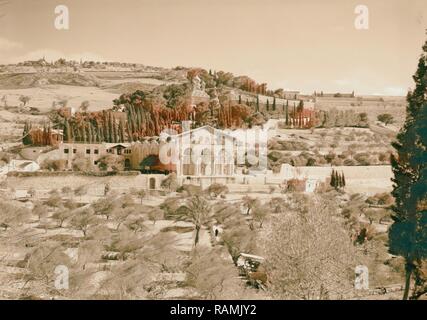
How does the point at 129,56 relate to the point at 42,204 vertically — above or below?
above

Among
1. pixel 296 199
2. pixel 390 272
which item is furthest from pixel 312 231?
pixel 390 272

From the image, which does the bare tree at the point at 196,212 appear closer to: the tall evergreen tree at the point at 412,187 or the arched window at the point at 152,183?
the arched window at the point at 152,183

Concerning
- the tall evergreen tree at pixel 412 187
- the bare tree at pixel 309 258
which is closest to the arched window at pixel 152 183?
the bare tree at pixel 309 258

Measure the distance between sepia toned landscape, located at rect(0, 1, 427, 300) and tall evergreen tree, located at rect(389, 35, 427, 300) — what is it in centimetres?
2

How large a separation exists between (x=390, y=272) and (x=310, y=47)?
143 inches

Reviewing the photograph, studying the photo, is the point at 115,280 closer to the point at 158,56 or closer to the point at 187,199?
the point at 187,199

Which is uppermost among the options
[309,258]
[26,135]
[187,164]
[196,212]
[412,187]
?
[26,135]

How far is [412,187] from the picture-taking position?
8.01 meters

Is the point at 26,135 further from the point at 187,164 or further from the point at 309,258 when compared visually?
the point at 309,258

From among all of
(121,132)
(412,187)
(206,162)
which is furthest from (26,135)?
(412,187)

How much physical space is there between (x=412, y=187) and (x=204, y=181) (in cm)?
309

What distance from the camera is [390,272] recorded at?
8.12 m

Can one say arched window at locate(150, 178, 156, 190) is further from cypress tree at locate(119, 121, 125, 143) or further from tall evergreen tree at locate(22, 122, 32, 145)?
tall evergreen tree at locate(22, 122, 32, 145)

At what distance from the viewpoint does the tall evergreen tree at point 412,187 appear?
7902 mm
